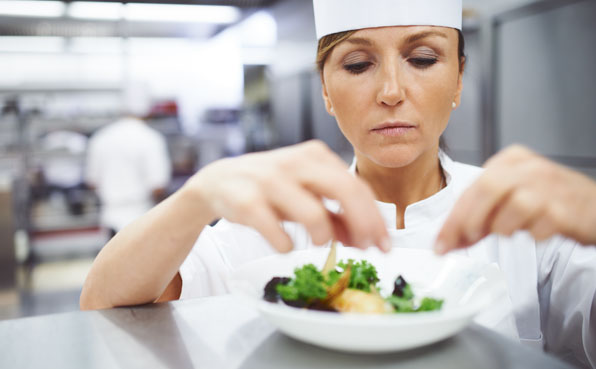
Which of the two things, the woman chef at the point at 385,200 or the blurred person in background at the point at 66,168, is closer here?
the woman chef at the point at 385,200

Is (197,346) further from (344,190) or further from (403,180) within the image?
(403,180)

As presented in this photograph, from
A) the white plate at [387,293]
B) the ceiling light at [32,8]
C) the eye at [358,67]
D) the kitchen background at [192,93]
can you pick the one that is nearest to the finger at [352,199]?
the white plate at [387,293]

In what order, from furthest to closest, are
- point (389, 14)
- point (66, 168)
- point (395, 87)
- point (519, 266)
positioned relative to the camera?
point (66, 168) < point (519, 266) < point (389, 14) < point (395, 87)

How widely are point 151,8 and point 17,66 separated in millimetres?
4078

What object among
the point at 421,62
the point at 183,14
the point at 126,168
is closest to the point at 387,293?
the point at 421,62

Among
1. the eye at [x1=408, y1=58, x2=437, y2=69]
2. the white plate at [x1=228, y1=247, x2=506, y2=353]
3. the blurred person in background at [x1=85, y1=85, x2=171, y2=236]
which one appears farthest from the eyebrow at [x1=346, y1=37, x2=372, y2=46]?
the blurred person in background at [x1=85, y1=85, x2=171, y2=236]

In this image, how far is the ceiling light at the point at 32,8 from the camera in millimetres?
4500

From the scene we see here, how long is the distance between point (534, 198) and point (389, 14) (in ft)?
2.44

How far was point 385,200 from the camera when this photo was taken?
4.77 feet

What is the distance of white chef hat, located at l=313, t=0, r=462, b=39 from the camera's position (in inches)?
47.0

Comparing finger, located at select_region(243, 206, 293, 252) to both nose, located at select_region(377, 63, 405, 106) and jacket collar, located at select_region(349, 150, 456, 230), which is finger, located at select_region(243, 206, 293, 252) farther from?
jacket collar, located at select_region(349, 150, 456, 230)

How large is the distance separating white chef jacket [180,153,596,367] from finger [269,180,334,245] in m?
0.69

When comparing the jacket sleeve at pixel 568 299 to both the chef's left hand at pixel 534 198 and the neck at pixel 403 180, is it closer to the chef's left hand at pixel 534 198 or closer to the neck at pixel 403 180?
the neck at pixel 403 180

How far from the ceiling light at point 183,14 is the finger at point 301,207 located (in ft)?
15.8
